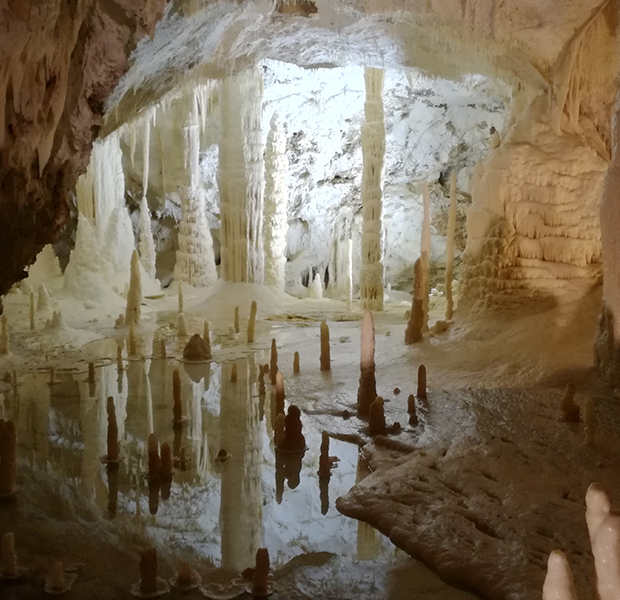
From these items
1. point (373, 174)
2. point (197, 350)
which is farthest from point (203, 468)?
point (373, 174)

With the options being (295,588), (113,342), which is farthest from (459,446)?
(113,342)

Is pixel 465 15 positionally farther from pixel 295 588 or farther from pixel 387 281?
pixel 387 281

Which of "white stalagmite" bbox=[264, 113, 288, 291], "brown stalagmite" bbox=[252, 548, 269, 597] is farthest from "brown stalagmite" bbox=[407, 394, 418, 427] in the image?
"white stalagmite" bbox=[264, 113, 288, 291]

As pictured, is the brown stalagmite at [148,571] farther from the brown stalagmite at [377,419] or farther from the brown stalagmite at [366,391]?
the brown stalagmite at [366,391]

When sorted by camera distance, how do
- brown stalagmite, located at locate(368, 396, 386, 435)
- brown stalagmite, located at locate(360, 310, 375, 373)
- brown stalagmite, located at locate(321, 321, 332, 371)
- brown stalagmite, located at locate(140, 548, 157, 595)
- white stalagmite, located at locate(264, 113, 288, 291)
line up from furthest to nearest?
white stalagmite, located at locate(264, 113, 288, 291), brown stalagmite, located at locate(321, 321, 332, 371), brown stalagmite, located at locate(360, 310, 375, 373), brown stalagmite, located at locate(368, 396, 386, 435), brown stalagmite, located at locate(140, 548, 157, 595)

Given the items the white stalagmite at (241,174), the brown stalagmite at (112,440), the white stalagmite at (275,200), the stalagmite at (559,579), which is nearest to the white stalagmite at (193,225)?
the white stalagmite at (275,200)

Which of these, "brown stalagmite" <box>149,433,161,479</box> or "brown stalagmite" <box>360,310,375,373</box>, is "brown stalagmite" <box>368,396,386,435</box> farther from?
"brown stalagmite" <box>149,433,161,479</box>

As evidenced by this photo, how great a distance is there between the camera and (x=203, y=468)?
4684 millimetres

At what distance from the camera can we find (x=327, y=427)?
5770mm

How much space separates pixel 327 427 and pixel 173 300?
11.1 metres

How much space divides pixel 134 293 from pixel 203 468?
742 centimetres

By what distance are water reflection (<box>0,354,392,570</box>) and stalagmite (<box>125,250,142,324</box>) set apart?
4263 mm

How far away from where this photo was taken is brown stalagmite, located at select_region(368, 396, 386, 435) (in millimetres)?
5367

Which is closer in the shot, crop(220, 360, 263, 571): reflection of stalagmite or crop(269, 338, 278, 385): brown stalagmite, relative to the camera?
crop(220, 360, 263, 571): reflection of stalagmite
